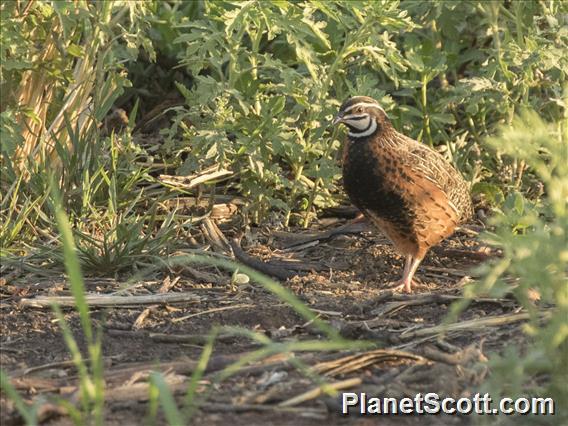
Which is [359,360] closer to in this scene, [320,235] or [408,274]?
[408,274]

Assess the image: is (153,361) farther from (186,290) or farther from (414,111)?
(414,111)

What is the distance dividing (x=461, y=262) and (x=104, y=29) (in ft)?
8.43

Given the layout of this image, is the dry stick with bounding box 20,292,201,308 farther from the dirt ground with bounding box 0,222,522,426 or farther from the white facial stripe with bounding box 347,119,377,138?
the white facial stripe with bounding box 347,119,377,138

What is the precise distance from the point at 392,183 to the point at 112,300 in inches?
76.5

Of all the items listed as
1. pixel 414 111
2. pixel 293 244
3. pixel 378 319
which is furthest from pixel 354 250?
pixel 378 319

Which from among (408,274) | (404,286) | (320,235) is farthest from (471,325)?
(320,235)

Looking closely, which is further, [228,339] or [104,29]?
[104,29]

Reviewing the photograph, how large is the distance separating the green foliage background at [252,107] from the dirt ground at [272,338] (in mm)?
395

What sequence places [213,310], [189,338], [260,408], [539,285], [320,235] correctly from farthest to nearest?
1. [320,235]
2. [213,310]
3. [189,338]
4. [260,408]
5. [539,285]

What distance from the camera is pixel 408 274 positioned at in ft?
22.4

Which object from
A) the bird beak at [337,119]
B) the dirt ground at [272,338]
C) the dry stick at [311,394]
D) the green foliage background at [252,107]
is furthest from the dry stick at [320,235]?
the dry stick at [311,394]

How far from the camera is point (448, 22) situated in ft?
25.8

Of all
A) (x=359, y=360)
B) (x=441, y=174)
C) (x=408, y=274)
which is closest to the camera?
(x=359, y=360)

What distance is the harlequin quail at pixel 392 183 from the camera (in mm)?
6879
